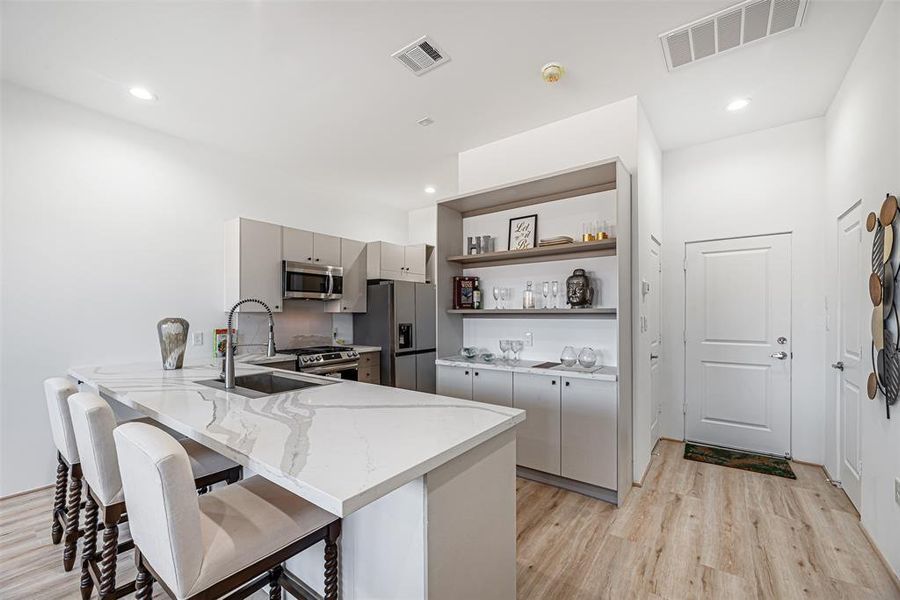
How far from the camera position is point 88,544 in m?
1.70

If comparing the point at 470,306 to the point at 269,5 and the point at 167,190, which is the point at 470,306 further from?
the point at 167,190

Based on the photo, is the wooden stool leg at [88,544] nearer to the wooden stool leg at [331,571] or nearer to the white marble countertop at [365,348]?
the wooden stool leg at [331,571]

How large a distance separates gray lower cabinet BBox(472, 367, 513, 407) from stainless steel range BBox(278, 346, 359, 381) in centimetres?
139

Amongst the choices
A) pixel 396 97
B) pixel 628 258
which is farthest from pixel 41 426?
pixel 628 258

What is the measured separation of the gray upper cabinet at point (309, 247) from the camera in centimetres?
411

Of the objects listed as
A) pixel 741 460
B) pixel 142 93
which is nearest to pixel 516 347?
pixel 741 460

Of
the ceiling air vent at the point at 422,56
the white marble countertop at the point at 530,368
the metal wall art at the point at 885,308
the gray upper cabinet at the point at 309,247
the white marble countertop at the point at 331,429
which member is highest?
the ceiling air vent at the point at 422,56

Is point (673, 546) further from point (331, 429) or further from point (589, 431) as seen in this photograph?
point (331, 429)

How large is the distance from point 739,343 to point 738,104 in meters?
2.04

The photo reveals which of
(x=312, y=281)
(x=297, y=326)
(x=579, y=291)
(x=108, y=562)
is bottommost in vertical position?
(x=108, y=562)

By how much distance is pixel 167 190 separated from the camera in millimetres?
3557

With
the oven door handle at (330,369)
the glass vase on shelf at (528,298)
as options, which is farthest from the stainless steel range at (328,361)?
the glass vase on shelf at (528,298)

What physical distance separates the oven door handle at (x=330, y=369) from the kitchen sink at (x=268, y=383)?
52.5 inches

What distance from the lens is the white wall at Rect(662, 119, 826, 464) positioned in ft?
10.8
